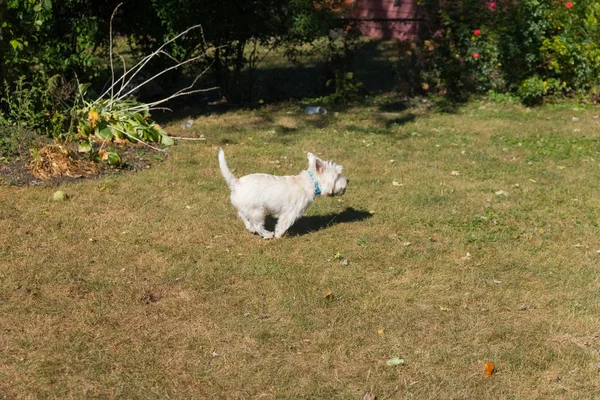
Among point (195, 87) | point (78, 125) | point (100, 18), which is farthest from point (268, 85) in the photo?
point (78, 125)

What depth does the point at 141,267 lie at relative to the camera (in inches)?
260

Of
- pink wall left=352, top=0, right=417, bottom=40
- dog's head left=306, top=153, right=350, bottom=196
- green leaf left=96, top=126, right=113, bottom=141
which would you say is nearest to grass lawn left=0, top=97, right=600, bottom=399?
dog's head left=306, top=153, right=350, bottom=196

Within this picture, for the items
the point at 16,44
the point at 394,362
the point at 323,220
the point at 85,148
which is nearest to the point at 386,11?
the point at 16,44

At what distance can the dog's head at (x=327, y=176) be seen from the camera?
Result: 7203 millimetres

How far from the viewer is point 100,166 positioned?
939 cm

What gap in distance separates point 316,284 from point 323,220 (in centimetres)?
168

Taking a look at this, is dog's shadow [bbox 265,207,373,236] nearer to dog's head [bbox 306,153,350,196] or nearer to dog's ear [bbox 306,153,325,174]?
dog's head [bbox 306,153,350,196]

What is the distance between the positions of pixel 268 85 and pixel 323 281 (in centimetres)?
879

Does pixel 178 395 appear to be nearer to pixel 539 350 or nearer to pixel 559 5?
pixel 539 350

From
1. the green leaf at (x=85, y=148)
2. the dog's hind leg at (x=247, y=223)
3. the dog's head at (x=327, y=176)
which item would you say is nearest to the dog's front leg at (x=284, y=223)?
the dog's hind leg at (x=247, y=223)

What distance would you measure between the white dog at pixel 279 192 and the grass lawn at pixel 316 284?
24cm

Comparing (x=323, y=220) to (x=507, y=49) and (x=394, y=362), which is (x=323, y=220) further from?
(x=507, y=49)

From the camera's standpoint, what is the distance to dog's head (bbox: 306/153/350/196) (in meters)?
7.20

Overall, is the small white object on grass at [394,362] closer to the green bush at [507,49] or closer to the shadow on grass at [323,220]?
the shadow on grass at [323,220]
